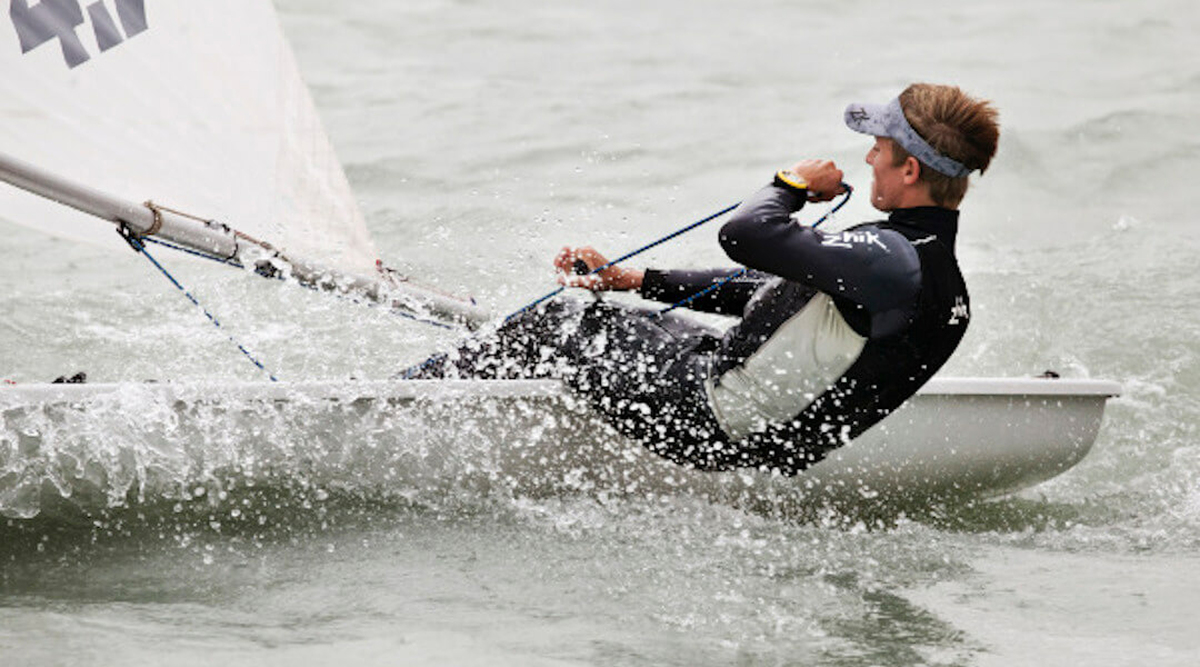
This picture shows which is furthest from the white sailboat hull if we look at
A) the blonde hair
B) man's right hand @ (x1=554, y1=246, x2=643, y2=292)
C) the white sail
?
the white sail

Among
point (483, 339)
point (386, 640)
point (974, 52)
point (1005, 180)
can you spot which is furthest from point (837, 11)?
point (386, 640)

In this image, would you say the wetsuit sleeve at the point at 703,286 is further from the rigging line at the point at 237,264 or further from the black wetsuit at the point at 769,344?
the rigging line at the point at 237,264

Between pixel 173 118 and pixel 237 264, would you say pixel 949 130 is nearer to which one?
pixel 237 264

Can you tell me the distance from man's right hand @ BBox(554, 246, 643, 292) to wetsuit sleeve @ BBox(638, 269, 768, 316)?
33 mm

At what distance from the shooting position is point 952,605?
263 centimetres

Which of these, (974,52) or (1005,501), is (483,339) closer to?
(1005,501)

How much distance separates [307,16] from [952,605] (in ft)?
23.9

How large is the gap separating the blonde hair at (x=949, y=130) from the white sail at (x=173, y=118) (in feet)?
4.91

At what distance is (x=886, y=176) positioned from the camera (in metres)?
2.68

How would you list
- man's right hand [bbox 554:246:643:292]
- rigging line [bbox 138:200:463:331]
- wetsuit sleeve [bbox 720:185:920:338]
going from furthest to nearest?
rigging line [bbox 138:200:463:331] < man's right hand [bbox 554:246:643:292] < wetsuit sleeve [bbox 720:185:920:338]

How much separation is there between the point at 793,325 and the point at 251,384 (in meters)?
0.97

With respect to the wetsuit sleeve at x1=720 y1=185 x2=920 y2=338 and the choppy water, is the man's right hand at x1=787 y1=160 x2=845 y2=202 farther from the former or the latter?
the choppy water

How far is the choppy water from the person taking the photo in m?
2.43

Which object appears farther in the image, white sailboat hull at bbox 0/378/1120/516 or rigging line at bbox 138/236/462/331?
rigging line at bbox 138/236/462/331
